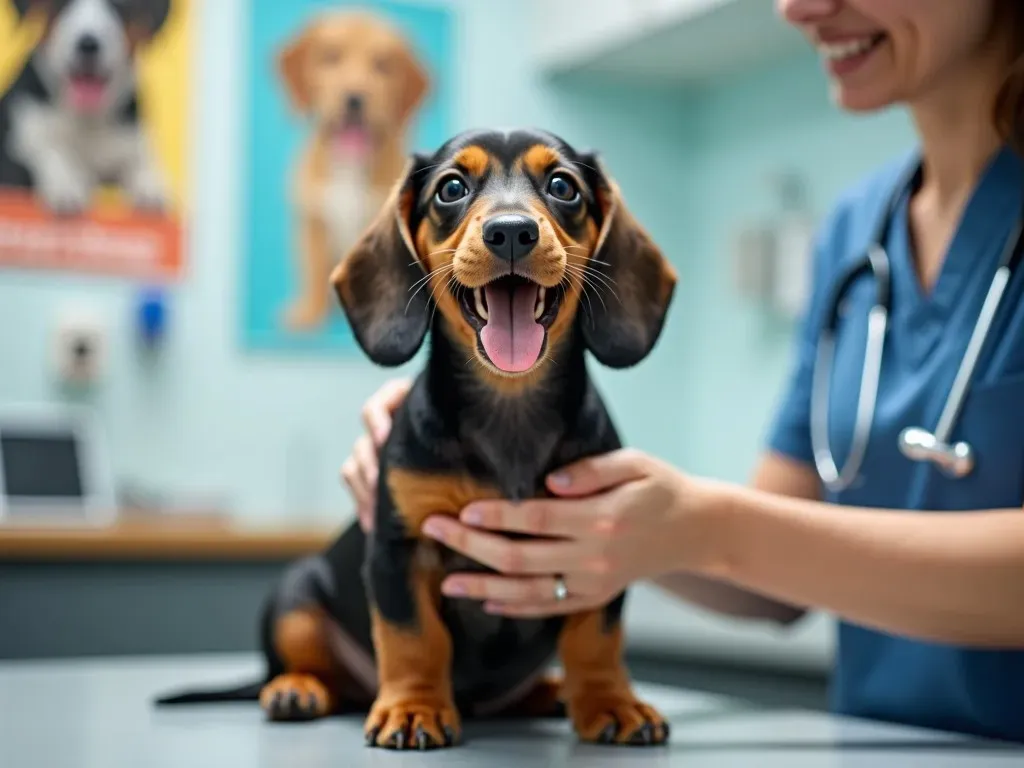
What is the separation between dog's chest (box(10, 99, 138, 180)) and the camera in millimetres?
2586

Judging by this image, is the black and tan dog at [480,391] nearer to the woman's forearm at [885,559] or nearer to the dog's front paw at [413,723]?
the dog's front paw at [413,723]

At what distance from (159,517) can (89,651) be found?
0.37 metres

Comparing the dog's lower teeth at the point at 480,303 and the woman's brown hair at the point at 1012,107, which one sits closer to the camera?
the dog's lower teeth at the point at 480,303

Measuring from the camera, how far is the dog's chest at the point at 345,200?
243 cm

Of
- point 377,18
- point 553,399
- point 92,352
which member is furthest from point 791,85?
point 553,399

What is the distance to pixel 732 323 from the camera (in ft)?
9.81

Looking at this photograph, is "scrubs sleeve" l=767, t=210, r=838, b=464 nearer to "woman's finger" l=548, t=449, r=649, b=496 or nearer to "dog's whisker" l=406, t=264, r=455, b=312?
"woman's finger" l=548, t=449, r=649, b=496

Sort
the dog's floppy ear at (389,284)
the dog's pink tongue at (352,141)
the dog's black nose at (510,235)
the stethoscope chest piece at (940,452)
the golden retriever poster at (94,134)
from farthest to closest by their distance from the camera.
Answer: the dog's pink tongue at (352,141) < the golden retriever poster at (94,134) < the stethoscope chest piece at (940,452) < the dog's floppy ear at (389,284) < the dog's black nose at (510,235)

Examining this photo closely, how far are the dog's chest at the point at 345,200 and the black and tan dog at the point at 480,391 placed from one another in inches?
57.9

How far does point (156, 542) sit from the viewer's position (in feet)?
6.95

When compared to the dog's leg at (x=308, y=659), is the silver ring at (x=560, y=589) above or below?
above

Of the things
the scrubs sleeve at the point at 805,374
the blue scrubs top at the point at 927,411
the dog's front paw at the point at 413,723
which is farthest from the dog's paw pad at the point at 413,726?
the scrubs sleeve at the point at 805,374

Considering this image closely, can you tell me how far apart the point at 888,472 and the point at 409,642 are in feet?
1.95

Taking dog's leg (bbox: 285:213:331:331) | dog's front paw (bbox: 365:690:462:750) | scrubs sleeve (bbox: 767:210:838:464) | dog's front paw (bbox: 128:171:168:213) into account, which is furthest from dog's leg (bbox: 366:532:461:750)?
dog's front paw (bbox: 128:171:168:213)
